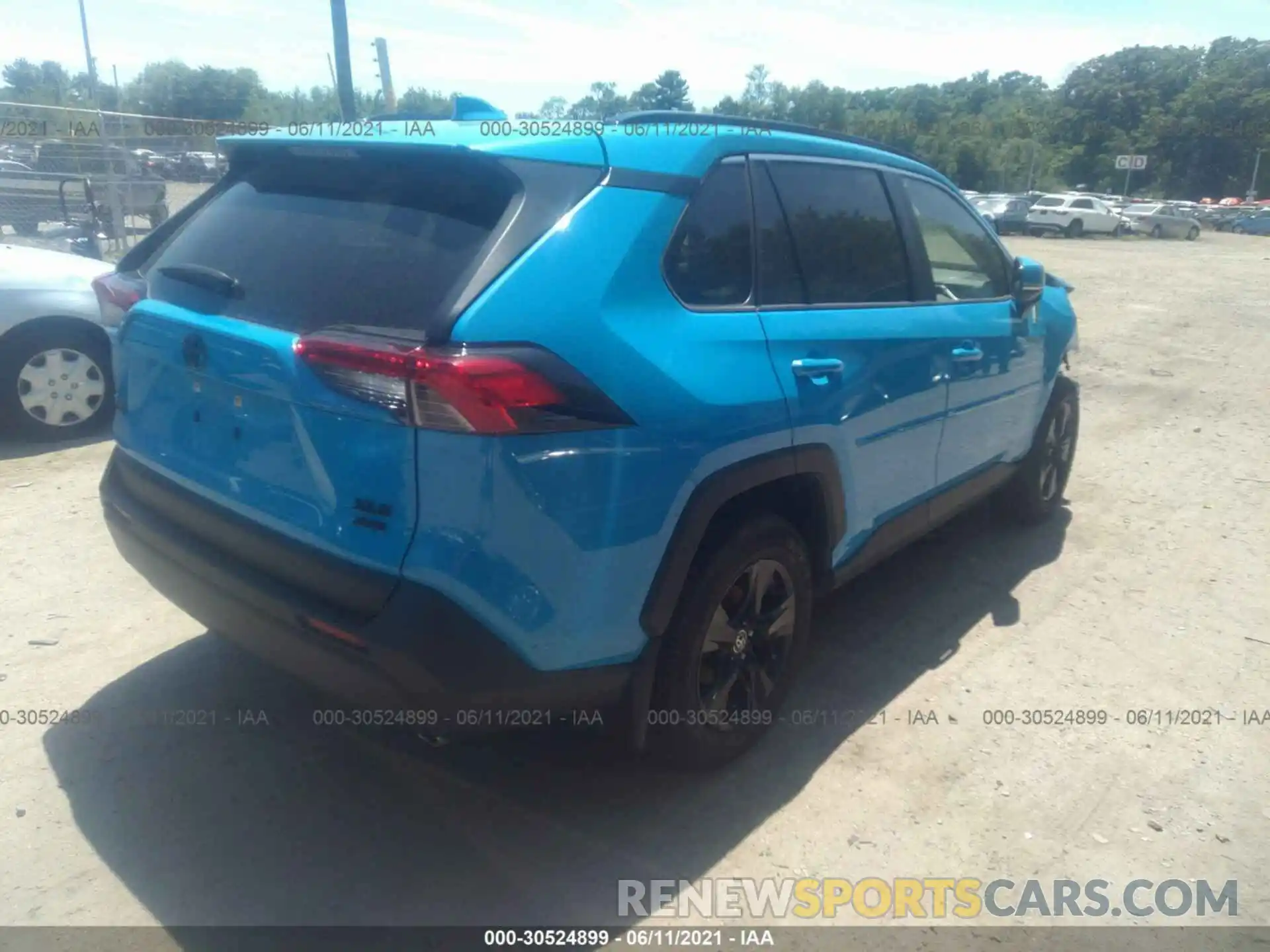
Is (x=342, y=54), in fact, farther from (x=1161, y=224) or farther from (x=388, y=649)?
(x=1161, y=224)

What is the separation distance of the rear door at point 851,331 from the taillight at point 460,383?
0.88m

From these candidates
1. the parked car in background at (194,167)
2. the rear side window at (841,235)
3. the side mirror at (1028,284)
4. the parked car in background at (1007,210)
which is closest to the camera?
the rear side window at (841,235)

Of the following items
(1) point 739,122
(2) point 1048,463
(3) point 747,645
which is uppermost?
(1) point 739,122

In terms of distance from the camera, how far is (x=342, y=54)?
8.80 m

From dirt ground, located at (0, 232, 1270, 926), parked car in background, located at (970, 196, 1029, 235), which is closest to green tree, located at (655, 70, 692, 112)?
dirt ground, located at (0, 232, 1270, 926)

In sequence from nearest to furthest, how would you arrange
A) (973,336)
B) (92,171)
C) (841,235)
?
(841,235)
(973,336)
(92,171)

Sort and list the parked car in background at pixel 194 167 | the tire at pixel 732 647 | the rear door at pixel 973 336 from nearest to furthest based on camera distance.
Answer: the tire at pixel 732 647 < the rear door at pixel 973 336 < the parked car in background at pixel 194 167

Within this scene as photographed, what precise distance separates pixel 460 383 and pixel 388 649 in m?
0.63

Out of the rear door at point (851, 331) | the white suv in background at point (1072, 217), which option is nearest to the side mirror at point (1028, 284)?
the rear door at point (851, 331)

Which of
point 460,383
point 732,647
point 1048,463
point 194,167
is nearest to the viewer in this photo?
point 460,383

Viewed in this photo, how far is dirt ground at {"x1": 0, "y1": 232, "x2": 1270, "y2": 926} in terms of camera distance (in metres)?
2.62

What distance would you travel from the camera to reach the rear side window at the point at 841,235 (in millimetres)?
3189

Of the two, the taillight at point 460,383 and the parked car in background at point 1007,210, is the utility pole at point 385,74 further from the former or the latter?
the parked car in background at point 1007,210

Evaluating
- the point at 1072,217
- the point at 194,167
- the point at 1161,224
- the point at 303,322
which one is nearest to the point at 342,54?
the point at 194,167
